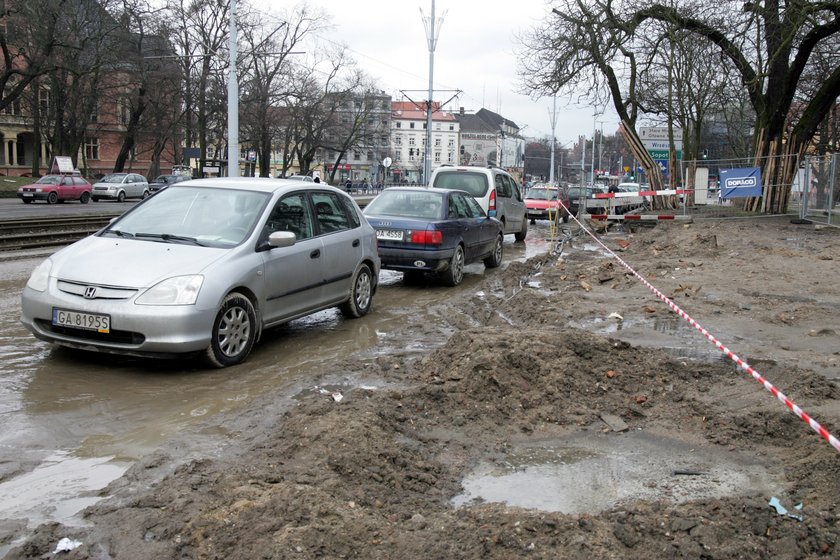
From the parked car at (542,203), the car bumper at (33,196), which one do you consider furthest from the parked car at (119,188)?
the parked car at (542,203)

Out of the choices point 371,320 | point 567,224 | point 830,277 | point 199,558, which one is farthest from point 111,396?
point 567,224

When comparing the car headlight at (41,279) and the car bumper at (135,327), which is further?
the car headlight at (41,279)

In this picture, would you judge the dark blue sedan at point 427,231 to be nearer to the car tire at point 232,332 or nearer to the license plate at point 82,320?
the car tire at point 232,332

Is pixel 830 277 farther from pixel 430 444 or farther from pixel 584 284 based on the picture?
pixel 430 444

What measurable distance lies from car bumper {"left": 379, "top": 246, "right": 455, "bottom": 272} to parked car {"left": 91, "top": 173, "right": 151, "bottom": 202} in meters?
36.0

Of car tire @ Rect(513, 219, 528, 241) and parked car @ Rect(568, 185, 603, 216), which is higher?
parked car @ Rect(568, 185, 603, 216)

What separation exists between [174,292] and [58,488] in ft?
7.48

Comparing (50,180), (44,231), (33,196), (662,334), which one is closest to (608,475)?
(662,334)

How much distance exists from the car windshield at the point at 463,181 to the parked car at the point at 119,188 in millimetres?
31352

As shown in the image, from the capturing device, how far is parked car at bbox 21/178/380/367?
19.3 ft

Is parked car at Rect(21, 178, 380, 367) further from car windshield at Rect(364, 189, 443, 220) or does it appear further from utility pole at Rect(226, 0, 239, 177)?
utility pole at Rect(226, 0, 239, 177)

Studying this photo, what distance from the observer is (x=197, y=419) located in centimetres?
506

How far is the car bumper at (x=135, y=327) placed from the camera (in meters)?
5.80

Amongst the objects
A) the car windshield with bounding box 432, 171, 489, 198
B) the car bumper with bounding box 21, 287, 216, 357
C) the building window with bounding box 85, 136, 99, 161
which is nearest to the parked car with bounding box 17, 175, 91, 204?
Answer: the car windshield with bounding box 432, 171, 489, 198
